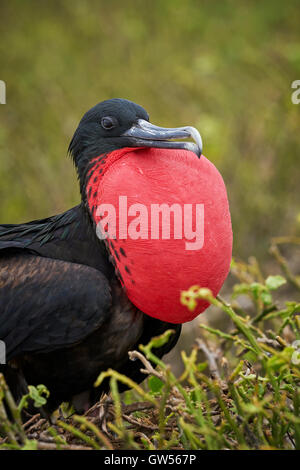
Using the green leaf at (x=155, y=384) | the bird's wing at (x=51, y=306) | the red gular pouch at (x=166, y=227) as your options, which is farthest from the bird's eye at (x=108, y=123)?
the green leaf at (x=155, y=384)

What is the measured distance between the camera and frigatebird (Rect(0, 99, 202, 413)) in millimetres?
2320

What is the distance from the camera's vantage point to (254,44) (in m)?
6.60

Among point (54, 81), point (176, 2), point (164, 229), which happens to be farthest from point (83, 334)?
point (176, 2)

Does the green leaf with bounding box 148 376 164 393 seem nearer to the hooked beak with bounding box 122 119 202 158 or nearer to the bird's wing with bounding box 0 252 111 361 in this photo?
the bird's wing with bounding box 0 252 111 361

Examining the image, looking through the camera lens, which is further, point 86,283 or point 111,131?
point 111,131

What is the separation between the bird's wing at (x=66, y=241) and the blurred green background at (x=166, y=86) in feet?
8.39

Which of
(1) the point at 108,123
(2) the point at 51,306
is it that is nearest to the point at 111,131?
(1) the point at 108,123

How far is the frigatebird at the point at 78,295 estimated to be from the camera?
2320 mm

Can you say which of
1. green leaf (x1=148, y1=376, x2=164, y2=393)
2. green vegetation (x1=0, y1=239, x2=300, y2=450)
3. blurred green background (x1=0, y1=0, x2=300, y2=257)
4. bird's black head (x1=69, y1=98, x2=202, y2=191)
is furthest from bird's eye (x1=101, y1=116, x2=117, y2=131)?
blurred green background (x1=0, y1=0, x2=300, y2=257)

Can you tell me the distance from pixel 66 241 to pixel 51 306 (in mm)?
327

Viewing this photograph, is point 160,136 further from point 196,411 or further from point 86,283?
point 196,411

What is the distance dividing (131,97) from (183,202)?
413cm

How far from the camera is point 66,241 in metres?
2.58

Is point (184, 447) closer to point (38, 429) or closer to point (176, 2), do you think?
point (38, 429)
